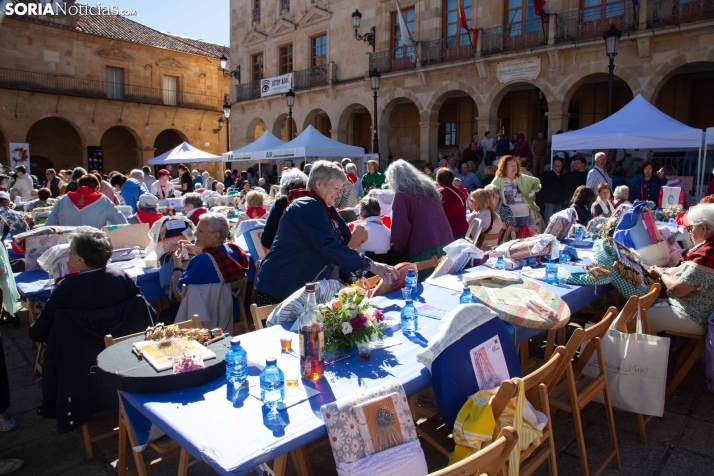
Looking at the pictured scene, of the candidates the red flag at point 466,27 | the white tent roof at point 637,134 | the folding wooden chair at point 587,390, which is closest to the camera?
the folding wooden chair at point 587,390

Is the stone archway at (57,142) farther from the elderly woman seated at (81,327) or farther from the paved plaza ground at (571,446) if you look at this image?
the elderly woman seated at (81,327)

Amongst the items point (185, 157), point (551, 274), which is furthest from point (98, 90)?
→ point (551, 274)

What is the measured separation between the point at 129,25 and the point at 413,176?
30.3m

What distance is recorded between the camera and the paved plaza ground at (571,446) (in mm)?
2787

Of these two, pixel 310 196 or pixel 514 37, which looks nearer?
pixel 310 196

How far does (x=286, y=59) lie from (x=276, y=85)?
1568mm

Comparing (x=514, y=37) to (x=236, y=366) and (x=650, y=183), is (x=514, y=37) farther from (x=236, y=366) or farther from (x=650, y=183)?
(x=236, y=366)

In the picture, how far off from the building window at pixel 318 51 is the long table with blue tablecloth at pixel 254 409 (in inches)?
749

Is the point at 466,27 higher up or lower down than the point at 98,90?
lower down

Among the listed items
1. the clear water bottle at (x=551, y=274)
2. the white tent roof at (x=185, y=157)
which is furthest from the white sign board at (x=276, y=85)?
the clear water bottle at (x=551, y=274)

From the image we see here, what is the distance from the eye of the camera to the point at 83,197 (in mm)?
5672

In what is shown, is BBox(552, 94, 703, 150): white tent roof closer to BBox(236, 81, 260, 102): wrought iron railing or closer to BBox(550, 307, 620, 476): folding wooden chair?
BBox(550, 307, 620, 476): folding wooden chair

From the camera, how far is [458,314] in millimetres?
2209

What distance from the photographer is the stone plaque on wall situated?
1359 centimetres
